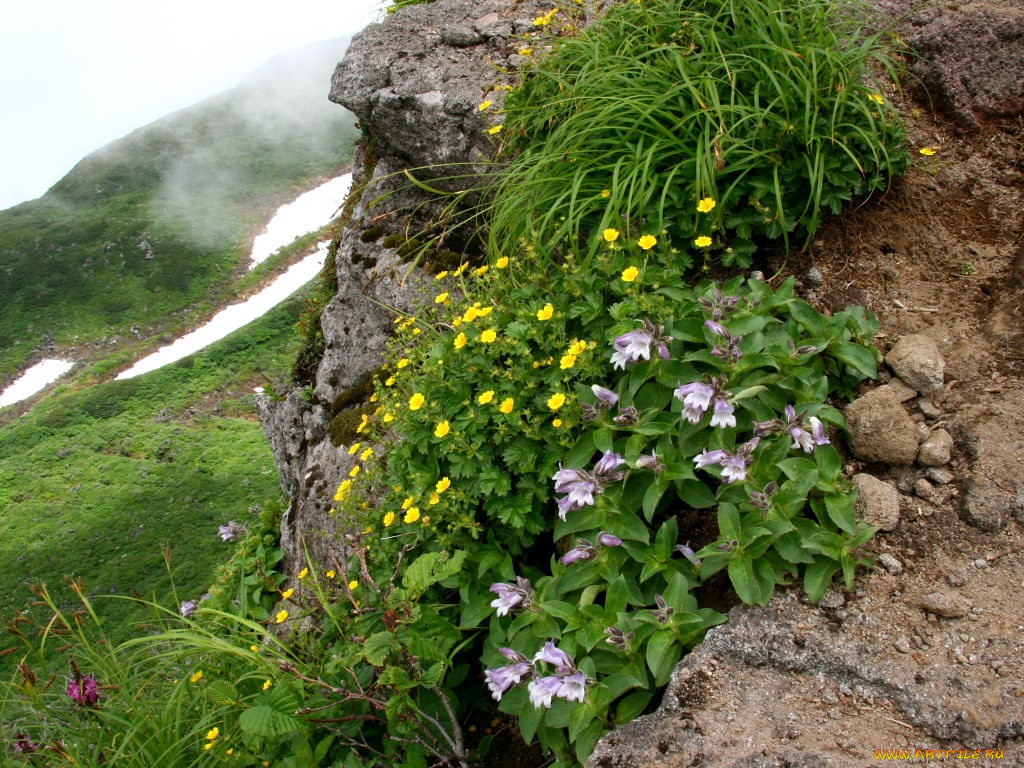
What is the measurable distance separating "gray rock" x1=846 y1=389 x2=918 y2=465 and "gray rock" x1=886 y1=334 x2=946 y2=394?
0.66ft

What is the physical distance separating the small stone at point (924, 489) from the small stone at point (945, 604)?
1.63 feet

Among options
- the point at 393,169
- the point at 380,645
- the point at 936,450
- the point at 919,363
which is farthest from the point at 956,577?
the point at 393,169

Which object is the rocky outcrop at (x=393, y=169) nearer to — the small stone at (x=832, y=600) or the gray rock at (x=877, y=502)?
the gray rock at (x=877, y=502)

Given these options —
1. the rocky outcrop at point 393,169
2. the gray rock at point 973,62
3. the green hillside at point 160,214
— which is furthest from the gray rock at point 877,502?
the green hillside at point 160,214

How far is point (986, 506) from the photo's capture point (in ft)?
9.12

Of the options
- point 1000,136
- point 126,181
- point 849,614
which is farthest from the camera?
point 126,181

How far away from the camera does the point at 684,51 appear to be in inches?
172

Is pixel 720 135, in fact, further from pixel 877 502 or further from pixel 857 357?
pixel 877 502

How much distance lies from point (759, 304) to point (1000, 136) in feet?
6.76

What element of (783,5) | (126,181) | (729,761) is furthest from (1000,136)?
(126,181)

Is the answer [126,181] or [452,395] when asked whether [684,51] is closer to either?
[452,395]

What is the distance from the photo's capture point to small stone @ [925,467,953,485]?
2941 millimetres

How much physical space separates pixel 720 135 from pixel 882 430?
5.94 feet

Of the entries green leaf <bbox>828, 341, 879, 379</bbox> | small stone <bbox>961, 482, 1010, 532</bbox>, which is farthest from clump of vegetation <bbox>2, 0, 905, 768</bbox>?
small stone <bbox>961, 482, 1010, 532</bbox>
